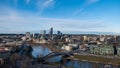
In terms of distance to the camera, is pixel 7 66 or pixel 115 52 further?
pixel 115 52

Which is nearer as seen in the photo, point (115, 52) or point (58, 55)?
point (58, 55)

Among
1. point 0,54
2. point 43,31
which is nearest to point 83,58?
point 0,54

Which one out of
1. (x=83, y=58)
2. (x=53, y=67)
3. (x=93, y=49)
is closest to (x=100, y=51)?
(x=93, y=49)

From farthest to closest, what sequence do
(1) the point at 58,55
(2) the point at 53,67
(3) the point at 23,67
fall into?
1. (1) the point at 58,55
2. (2) the point at 53,67
3. (3) the point at 23,67

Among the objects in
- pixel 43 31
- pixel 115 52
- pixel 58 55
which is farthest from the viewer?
pixel 43 31

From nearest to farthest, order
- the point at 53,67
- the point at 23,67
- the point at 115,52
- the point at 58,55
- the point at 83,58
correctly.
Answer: the point at 23,67 < the point at 53,67 < the point at 83,58 < the point at 58,55 < the point at 115,52

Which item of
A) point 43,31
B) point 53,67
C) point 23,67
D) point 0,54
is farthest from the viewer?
point 43,31

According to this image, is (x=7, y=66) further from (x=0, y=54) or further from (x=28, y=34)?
(x=28, y=34)

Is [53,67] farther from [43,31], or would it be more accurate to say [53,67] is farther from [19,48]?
[43,31]
